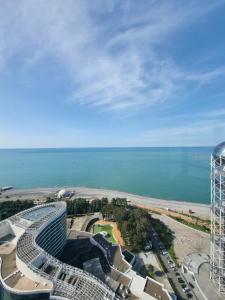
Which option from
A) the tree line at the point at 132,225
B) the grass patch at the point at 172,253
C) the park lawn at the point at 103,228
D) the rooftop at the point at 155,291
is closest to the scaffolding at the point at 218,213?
the grass patch at the point at 172,253

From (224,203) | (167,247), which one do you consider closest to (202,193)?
(167,247)

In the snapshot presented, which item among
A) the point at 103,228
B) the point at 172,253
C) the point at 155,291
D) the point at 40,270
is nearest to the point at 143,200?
the point at 103,228

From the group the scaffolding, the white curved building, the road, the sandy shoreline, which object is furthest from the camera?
the sandy shoreline

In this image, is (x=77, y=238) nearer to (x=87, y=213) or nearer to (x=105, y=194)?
(x=87, y=213)

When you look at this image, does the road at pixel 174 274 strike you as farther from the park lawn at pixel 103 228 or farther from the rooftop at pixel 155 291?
the park lawn at pixel 103 228

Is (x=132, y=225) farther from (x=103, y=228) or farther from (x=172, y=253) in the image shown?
(x=172, y=253)

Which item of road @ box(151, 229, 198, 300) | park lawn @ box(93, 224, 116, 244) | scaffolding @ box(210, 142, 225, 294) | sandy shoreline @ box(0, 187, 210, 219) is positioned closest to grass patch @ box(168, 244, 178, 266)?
road @ box(151, 229, 198, 300)

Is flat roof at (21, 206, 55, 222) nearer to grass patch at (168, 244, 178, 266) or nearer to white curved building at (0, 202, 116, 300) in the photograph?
white curved building at (0, 202, 116, 300)
